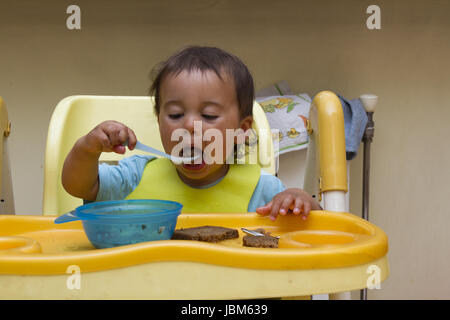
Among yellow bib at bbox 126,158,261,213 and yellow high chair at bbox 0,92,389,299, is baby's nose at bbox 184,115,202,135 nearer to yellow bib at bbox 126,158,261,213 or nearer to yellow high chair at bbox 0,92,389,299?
yellow bib at bbox 126,158,261,213

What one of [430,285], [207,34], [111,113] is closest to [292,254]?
[111,113]

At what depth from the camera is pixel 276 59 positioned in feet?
4.86

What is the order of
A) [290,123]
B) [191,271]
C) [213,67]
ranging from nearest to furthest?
1. [191,271]
2. [213,67]
3. [290,123]

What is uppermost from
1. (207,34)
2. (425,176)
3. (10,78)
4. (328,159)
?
(207,34)

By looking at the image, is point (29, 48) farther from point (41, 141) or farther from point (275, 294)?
point (275, 294)

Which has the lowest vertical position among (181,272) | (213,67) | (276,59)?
(181,272)

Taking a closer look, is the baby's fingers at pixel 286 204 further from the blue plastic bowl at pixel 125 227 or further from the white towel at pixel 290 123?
the white towel at pixel 290 123

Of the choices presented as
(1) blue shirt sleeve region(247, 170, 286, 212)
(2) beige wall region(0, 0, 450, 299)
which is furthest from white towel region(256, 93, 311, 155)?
(1) blue shirt sleeve region(247, 170, 286, 212)

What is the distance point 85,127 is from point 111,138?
0.40 meters

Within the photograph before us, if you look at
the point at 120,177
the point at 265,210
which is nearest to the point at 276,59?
the point at 120,177

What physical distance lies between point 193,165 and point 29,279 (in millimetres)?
376

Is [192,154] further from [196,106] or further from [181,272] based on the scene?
[181,272]

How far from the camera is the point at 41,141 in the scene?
148cm

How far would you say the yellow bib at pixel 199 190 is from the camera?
0.85m
